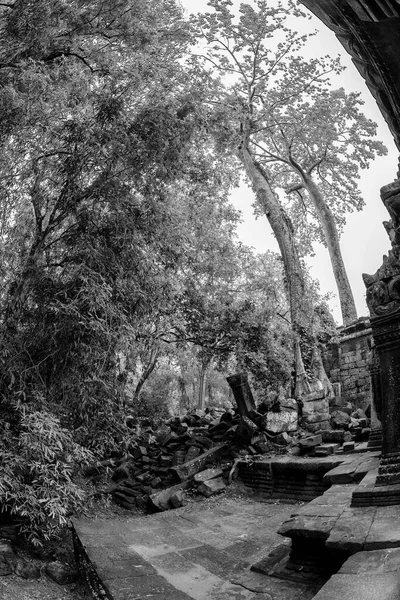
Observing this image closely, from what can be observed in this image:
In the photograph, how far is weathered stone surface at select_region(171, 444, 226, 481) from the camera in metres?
8.24

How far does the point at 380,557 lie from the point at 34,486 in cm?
345

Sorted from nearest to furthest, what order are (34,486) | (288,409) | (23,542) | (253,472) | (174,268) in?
(34,486) → (23,542) → (174,268) → (253,472) → (288,409)

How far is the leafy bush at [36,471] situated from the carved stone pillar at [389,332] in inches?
119

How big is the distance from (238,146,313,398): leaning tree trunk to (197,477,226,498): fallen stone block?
2827mm

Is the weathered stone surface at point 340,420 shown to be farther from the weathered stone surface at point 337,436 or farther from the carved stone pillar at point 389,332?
the carved stone pillar at point 389,332

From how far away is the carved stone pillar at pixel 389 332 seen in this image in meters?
4.18

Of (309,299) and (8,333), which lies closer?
(8,333)

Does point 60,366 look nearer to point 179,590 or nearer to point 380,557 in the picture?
point 179,590

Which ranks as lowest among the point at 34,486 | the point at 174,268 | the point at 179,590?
the point at 179,590

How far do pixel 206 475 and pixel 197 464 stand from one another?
45cm

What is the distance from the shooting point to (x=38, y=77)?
524cm

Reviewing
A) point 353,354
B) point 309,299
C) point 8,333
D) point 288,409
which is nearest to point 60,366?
point 8,333


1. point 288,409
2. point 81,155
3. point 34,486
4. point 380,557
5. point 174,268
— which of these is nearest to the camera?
point 380,557

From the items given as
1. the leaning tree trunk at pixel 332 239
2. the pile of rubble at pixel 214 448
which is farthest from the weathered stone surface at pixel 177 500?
the leaning tree trunk at pixel 332 239
